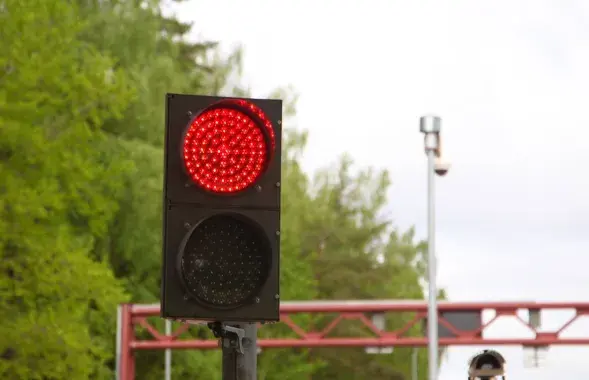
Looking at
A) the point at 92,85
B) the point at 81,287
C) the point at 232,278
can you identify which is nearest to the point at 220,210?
the point at 232,278

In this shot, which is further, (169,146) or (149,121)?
(149,121)

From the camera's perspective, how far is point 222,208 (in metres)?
5.10

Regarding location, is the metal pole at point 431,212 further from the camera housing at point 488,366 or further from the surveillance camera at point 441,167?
the camera housing at point 488,366

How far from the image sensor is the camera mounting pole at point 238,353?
205 inches

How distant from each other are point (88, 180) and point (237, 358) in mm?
26918

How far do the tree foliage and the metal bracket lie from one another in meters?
23.6

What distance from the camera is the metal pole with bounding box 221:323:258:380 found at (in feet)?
17.1

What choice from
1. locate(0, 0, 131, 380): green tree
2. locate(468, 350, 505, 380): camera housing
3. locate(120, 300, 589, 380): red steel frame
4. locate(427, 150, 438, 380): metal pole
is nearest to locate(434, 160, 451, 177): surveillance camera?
locate(427, 150, 438, 380): metal pole

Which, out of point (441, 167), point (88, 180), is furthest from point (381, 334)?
point (441, 167)

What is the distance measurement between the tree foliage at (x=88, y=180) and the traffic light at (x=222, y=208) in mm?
23627

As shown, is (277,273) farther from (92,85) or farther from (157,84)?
(157,84)

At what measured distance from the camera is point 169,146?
200 inches

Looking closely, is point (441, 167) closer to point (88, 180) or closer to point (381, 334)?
point (88, 180)

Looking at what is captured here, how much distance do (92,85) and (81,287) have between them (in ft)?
15.4
